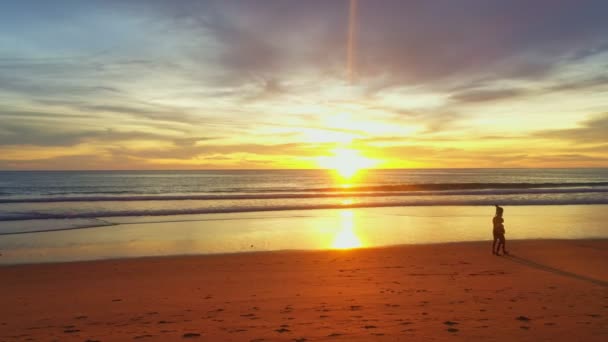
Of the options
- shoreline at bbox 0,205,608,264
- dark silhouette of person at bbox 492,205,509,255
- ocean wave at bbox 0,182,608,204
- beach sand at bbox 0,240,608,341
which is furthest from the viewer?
ocean wave at bbox 0,182,608,204

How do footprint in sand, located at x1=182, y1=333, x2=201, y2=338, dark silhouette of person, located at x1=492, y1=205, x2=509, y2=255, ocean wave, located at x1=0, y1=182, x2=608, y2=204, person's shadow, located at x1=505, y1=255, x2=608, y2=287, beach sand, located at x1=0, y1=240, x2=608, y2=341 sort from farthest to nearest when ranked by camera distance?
1. ocean wave, located at x1=0, y1=182, x2=608, y2=204
2. dark silhouette of person, located at x1=492, y1=205, x2=509, y2=255
3. person's shadow, located at x1=505, y1=255, x2=608, y2=287
4. beach sand, located at x1=0, y1=240, x2=608, y2=341
5. footprint in sand, located at x1=182, y1=333, x2=201, y2=338

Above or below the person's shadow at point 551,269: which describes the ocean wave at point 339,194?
above

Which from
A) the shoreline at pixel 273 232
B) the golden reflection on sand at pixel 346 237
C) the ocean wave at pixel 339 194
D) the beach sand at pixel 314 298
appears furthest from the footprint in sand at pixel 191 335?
the ocean wave at pixel 339 194

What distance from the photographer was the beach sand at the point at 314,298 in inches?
248

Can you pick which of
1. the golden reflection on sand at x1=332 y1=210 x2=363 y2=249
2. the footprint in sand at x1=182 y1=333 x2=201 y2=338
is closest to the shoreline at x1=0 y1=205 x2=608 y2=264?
the golden reflection on sand at x1=332 y1=210 x2=363 y2=249

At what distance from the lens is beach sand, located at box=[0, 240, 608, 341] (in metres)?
6.29

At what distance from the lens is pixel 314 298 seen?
317 inches

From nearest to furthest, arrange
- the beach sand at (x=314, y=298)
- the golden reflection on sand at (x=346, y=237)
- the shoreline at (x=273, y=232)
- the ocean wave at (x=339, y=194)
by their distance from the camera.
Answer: the beach sand at (x=314, y=298)
the shoreline at (x=273, y=232)
the golden reflection on sand at (x=346, y=237)
the ocean wave at (x=339, y=194)

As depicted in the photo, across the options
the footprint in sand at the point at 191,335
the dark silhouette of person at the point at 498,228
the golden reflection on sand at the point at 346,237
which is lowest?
the footprint in sand at the point at 191,335

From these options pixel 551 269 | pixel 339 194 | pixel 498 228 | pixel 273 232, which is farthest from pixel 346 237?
pixel 339 194

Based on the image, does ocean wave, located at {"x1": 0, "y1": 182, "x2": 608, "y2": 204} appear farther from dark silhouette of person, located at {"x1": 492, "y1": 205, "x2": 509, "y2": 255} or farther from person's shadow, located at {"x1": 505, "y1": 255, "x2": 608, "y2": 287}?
person's shadow, located at {"x1": 505, "y1": 255, "x2": 608, "y2": 287}

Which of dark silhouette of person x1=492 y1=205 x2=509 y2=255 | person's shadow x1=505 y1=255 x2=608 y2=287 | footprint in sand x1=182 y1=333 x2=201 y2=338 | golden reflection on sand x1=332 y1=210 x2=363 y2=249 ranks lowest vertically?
footprint in sand x1=182 y1=333 x2=201 y2=338

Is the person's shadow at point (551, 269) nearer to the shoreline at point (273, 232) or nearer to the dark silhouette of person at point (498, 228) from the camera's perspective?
the dark silhouette of person at point (498, 228)

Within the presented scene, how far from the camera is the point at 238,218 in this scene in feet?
74.3
